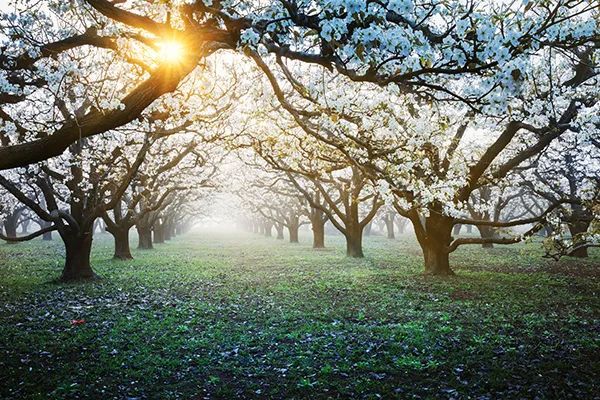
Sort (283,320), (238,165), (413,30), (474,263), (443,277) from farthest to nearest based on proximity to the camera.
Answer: (238,165) < (474,263) < (443,277) < (283,320) < (413,30)

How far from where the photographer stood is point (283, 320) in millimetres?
11031

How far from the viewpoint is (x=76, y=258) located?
1672cm

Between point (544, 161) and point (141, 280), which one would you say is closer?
point (141, 280)

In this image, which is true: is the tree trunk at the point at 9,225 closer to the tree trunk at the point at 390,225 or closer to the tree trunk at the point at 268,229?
the tree trunk at the point at 268,229

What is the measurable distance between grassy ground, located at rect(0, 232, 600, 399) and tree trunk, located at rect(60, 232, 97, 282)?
773mm

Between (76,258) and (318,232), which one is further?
(318,232)

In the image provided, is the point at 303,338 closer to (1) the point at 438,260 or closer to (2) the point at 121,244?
(1) the point at 438,260

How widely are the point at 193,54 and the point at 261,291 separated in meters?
9.93

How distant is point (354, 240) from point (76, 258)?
51.7 ft

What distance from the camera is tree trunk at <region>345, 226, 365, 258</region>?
2677 centimetres

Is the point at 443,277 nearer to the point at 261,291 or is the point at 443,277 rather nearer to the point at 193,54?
the point at 261,291

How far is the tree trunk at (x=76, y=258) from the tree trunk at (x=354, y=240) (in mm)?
15004

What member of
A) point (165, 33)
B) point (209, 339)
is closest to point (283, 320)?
point (209, 339)

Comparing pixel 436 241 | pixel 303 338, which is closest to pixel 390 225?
pixel 436 241
